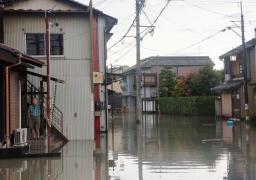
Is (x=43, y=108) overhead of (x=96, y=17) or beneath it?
beneath

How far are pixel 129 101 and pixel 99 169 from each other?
3411 inches

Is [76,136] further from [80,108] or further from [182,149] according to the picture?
[182,149]

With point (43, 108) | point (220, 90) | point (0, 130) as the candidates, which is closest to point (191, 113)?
point (220, 90)

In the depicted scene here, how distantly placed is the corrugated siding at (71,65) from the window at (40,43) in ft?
0.77

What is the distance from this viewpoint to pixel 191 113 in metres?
59.8

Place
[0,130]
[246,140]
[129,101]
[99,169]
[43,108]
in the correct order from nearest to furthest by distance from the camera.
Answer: [99,169], [0,130], [43,108], [246,140], [129,101]

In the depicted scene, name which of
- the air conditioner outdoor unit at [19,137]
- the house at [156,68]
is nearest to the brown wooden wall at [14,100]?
the air conditioner outdoor unit at [19,137]

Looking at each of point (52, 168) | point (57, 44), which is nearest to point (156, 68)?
point (57, 44)

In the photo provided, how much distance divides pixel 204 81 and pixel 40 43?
4080 centimetres

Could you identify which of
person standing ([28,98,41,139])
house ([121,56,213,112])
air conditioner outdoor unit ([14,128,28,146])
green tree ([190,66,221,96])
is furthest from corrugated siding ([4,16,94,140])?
house ([121,56,213,112])

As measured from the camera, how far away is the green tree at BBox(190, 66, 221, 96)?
62625 millimetres

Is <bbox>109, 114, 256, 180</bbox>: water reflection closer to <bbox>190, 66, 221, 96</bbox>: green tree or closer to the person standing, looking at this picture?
the person standing

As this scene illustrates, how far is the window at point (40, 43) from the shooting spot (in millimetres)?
25828

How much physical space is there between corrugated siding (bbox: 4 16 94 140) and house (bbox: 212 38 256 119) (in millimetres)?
21674
